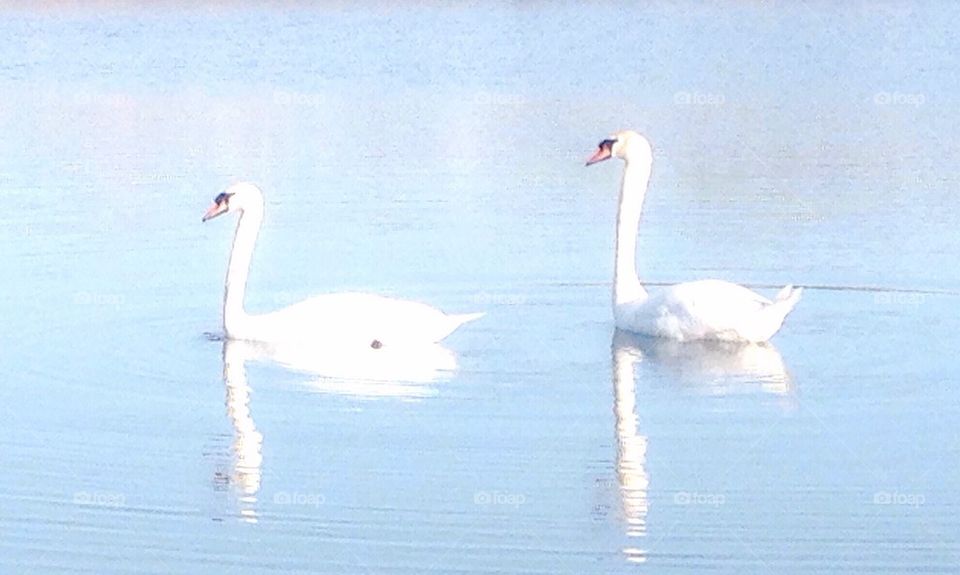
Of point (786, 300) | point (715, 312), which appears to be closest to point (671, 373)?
point (715, 312)

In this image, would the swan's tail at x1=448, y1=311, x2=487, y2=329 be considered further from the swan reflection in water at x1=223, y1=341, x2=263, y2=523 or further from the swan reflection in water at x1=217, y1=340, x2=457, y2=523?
the swan reflection in water at x1=223, y1=341, x2=263, y2=523

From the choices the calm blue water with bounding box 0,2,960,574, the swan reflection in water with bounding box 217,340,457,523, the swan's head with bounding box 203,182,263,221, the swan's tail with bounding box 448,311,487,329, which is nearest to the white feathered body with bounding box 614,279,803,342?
the calm blue water with bounding box 0,2,960,574

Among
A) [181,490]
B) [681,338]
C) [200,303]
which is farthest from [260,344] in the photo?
[181,490]

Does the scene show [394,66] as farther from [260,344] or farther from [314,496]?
[314,496]

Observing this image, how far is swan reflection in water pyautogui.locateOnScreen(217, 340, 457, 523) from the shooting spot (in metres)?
8.67

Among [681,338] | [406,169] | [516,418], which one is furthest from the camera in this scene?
[406,169]

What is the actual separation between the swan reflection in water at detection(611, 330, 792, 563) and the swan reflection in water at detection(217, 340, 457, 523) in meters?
0.83

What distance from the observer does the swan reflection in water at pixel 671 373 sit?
800cm

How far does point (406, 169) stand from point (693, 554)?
1056 cm

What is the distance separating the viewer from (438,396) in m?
9.14

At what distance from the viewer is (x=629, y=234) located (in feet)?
37.8

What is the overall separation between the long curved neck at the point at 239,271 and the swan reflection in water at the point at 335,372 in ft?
0.40

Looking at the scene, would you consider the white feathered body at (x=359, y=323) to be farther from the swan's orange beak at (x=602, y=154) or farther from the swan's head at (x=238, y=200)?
the swan's orange beak at (x=602, y=154)

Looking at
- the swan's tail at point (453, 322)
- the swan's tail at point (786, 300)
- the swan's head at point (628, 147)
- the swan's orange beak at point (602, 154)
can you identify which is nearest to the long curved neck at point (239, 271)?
the swan's tail at point (453, 322)
